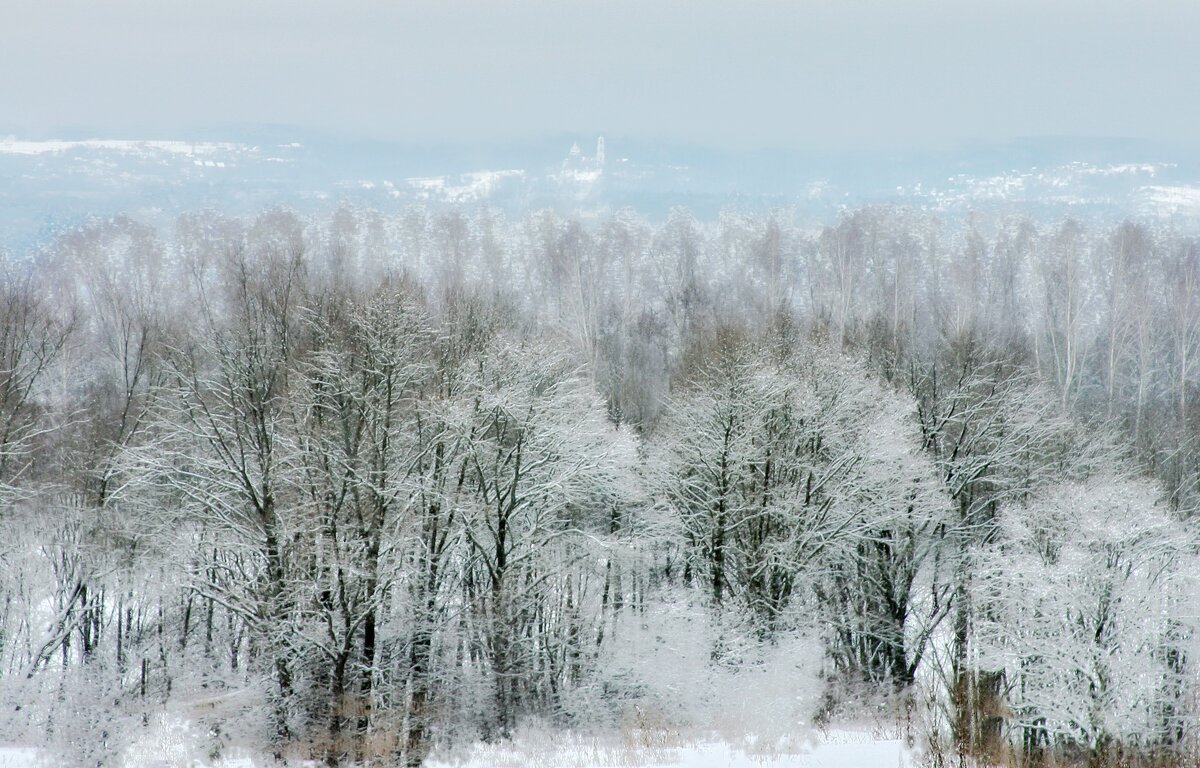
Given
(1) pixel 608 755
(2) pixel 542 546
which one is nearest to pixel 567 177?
(2) pixel 542 546

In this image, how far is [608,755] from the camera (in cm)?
1683

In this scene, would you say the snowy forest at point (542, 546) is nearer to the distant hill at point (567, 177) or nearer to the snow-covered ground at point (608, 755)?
the snow-covered ground at point (608, 755)

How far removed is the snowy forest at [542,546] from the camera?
1933 centimetres

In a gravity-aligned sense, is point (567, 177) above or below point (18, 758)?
above

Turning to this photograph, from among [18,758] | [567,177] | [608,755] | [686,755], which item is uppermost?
[567,177]

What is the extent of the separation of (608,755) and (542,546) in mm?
8477

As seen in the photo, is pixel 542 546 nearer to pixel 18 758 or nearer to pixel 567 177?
pixel 18 758

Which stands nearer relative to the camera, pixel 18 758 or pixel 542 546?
pixel 18 758

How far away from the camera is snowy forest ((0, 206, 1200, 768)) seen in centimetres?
1933

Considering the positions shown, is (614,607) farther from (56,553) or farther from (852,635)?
(56,553)

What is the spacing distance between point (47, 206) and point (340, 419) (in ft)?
251

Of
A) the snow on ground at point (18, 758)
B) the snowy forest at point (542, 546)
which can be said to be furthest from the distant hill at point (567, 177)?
the snow on ground at point (18, 758)

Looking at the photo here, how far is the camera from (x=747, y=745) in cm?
1722

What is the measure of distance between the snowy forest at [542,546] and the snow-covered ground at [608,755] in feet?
1.86
